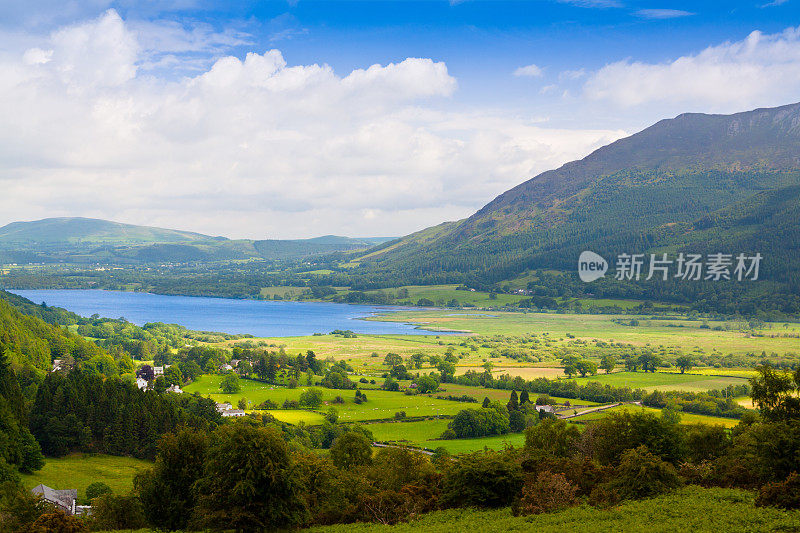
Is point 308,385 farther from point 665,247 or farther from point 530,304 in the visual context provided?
point 665,247

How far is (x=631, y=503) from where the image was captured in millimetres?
23703

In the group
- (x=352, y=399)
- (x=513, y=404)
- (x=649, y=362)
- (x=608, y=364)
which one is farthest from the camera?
(x=649, y=362)

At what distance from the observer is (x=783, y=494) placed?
2120 centimetres

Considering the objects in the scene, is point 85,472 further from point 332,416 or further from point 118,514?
point 332,416

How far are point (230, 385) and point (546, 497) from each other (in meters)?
57.4

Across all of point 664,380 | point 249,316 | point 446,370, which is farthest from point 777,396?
point 249,316

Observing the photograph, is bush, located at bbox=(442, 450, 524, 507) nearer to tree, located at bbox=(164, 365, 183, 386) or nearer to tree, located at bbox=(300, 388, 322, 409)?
tree, located at bbox=(300, 388, 322, 409)

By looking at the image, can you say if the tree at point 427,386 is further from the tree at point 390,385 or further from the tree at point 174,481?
the tree at point 174,481

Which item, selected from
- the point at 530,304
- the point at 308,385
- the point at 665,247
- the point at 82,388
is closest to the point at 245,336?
the point at 308,385

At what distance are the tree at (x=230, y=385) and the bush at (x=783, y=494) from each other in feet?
206

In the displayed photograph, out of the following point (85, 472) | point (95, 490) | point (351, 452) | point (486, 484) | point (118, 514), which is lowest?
point (85, 472)

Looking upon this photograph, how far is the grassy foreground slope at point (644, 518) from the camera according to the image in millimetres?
20219

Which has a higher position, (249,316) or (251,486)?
(251,486)

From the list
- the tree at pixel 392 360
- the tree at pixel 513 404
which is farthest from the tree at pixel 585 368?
the tree at pixel 392 360
